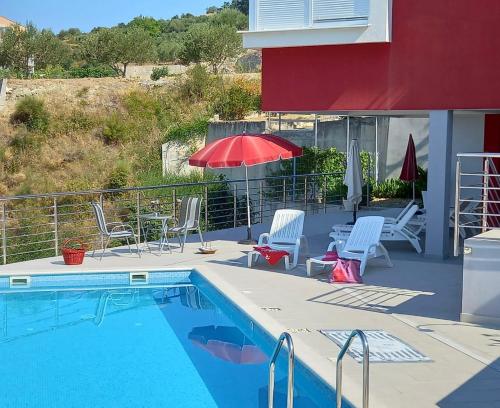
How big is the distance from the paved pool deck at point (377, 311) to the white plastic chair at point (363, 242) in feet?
1.17

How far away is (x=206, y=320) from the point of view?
1035cm

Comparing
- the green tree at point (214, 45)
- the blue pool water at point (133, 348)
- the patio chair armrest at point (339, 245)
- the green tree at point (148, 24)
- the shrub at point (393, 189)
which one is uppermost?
the green tree at point (148, 24)

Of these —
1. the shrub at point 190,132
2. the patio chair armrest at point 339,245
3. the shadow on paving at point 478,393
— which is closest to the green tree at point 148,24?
the shrub at point 190,132

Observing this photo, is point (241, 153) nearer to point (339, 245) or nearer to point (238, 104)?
point (339, 245)

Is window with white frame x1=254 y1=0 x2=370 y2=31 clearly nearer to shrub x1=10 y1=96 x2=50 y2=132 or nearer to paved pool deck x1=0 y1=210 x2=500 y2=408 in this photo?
paved pool deck x1=0 y1=210 x2=500 y2=408

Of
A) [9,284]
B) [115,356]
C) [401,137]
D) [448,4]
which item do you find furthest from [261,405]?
[401,137]

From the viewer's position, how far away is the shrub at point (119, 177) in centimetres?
3250

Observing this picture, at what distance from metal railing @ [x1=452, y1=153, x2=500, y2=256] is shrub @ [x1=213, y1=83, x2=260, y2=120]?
1532 centimetres

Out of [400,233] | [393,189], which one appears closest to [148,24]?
[393,189]

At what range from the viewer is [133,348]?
9.12 metres

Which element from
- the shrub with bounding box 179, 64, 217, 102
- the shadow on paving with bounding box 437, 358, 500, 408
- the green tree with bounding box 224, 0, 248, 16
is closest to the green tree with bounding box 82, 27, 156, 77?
the shrub with bounding box 179, 64, 217, 102

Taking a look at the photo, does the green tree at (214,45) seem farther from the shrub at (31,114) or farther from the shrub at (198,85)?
the shrub at (31,114)

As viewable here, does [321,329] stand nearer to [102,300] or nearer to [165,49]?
→ [102,300]

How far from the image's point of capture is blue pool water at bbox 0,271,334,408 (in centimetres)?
736
